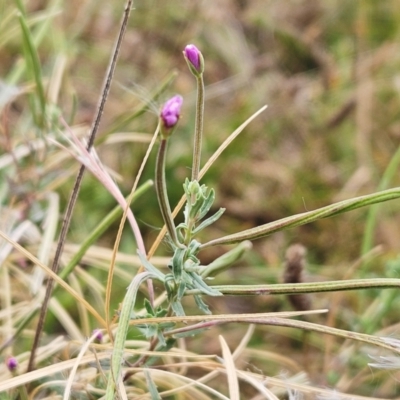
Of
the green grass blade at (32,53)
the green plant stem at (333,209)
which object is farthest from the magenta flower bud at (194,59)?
the green grass blade at (32,53)

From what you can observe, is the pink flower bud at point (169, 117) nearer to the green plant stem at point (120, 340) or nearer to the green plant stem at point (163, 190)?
the green plant stem at point (163, 190)

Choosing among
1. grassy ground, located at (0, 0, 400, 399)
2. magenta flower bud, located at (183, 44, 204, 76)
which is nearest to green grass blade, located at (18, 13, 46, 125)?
grassy ground, located at (0, 0, 400, 399)

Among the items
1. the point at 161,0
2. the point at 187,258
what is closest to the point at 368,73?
the point at 161,0

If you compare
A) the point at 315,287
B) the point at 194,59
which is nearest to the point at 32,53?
the point at 194,59

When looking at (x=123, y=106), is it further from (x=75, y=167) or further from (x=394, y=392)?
(x=394, y=392)

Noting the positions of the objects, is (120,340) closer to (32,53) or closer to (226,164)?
(32,53)
